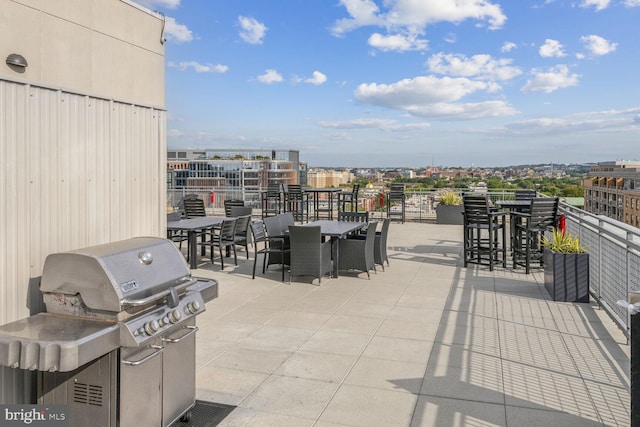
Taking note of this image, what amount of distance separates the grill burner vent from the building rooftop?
83 cm

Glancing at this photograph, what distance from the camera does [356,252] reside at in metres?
7.07

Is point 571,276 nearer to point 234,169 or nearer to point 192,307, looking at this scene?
point 192,307

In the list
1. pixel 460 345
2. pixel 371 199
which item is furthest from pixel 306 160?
pixel 460 345

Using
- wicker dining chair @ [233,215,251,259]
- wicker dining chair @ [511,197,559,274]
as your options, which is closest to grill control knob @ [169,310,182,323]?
wicker dining chair @ [233,215,251,259]

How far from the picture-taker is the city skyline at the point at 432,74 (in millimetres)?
16438

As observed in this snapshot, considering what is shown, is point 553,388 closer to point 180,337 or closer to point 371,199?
point 180,337

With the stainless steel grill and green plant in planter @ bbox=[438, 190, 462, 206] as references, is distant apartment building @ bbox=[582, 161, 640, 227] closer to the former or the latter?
green plant in planter @ bbox=[438, 190, 462, 206]

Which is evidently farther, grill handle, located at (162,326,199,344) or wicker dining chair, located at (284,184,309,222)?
wicker dining chair, located at (284,184,309,222)

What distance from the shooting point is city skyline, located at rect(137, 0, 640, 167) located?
16.4 meters

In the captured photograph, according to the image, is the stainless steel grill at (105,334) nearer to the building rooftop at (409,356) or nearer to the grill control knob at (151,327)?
the grill control knob at (151,327)

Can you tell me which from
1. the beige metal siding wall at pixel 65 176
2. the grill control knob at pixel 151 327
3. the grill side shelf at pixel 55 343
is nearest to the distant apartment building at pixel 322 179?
the beige metal siding wall at pixel 65 176

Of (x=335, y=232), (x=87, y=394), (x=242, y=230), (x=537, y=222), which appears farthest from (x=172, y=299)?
(x=537, y=222)

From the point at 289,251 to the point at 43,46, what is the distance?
15.7ft

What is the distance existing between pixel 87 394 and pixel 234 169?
17854mm
